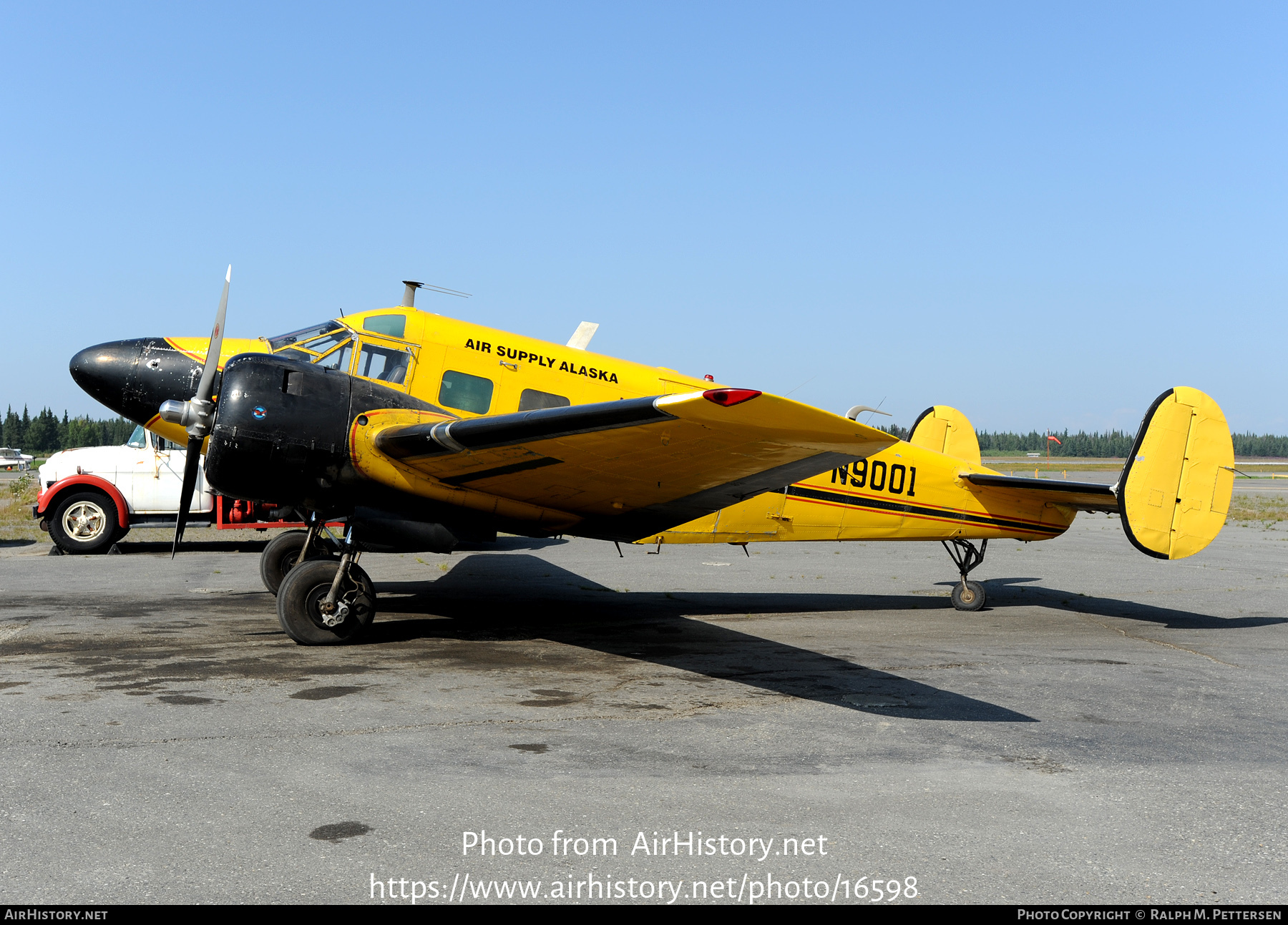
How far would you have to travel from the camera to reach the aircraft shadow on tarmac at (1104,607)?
11.4m

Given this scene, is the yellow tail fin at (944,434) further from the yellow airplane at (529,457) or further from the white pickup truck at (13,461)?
the white pickup truck at (13,461)

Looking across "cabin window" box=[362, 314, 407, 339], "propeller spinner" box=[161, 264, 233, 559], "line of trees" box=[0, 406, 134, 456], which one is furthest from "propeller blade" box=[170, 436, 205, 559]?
"line of trees" box=[0, 406, 134, 456]

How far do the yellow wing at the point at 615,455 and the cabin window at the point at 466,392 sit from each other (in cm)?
109

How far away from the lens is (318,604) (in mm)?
8852

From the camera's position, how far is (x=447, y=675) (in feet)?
25.5

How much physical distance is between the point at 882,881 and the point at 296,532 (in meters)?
10.5

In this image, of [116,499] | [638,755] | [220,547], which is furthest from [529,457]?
[220,547]

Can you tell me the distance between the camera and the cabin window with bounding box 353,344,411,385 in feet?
32.8

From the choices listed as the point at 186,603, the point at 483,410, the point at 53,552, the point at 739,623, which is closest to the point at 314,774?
the point at 483,410

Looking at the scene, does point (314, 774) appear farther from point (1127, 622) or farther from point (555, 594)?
point (1127, 622)

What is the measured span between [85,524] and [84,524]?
1cm

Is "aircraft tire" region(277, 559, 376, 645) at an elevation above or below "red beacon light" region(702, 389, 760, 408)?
below

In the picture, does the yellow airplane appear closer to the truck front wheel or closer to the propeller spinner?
the propeller spinner

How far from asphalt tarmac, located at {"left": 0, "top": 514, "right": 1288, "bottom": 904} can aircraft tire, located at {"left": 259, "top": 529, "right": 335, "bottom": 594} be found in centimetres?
27
